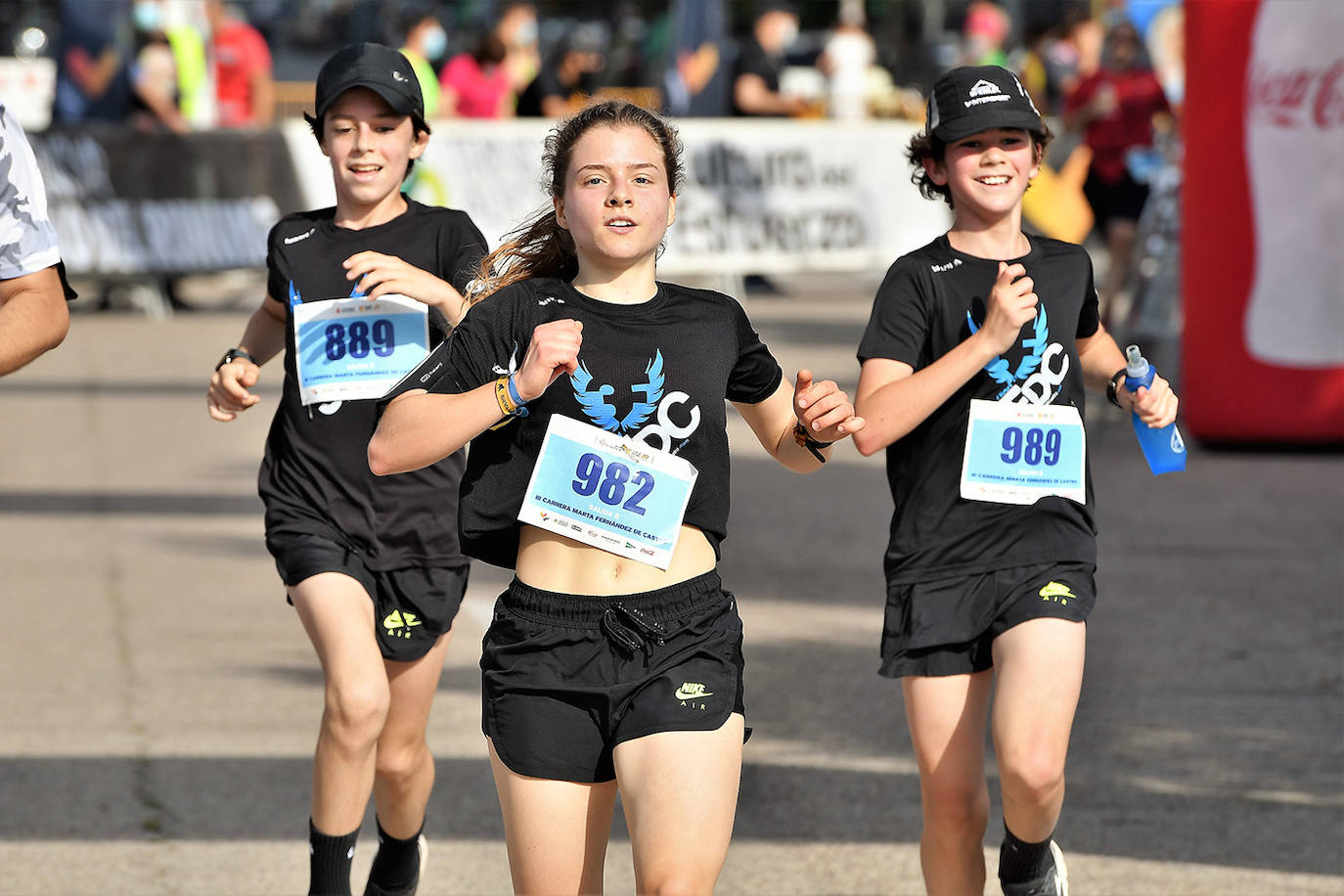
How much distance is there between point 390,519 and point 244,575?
387cm

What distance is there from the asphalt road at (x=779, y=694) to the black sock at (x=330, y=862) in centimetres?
52

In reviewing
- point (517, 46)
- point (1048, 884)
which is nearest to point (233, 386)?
point (1048, 884)

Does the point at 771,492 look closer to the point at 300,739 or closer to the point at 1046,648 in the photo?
the point at 300,739

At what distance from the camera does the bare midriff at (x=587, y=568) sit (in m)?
3.31

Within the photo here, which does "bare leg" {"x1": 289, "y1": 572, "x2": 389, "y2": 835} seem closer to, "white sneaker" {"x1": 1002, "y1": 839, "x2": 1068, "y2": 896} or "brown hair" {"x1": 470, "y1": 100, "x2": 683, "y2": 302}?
"brown hair" {"x1": 470, "y1": 100, "x2": 683, "y2": 302}

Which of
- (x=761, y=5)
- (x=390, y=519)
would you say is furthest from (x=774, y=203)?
(x=761, y=5)

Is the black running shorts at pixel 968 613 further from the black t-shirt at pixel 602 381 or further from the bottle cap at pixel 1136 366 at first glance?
the black t-shirt at pixel 602 381

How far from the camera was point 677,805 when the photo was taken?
10.4 ft

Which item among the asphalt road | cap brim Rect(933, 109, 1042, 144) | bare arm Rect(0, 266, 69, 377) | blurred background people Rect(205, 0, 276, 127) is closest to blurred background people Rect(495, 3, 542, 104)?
blurred background people Rect(205, 0, 276, 127)

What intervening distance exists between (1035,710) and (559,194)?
1345 mm

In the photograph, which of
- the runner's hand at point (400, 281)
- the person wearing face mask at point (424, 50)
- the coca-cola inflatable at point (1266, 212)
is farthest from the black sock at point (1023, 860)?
the person wearing face mask at point (424, 50)

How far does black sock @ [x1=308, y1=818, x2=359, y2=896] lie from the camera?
4.15 m

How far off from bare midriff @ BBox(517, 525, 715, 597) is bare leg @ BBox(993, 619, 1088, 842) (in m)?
0.77

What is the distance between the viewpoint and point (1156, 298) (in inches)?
430
